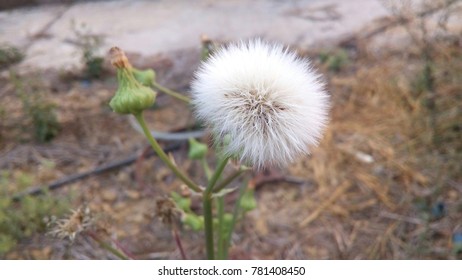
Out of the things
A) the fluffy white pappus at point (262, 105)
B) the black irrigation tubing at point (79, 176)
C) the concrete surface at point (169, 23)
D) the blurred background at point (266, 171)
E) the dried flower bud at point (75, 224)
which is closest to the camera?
the fluffy white pappus at point (262, 105)

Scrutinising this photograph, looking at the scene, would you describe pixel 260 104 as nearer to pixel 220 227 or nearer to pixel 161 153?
pixel 161 153

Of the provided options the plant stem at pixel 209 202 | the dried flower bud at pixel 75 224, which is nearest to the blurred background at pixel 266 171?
the dried flower bud at pixel 75 224

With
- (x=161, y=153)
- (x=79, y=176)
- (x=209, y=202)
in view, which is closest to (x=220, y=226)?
(x=209, y=202)

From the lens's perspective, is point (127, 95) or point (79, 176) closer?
point (127, 95)

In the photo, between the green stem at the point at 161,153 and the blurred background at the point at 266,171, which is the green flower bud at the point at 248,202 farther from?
the green stem at the point at 161,153

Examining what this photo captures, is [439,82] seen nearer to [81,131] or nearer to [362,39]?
[362,39]

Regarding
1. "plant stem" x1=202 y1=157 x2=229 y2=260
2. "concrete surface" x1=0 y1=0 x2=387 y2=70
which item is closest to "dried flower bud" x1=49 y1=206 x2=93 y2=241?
"plant stem" x1=202 y1=157 x2=229 y2=260

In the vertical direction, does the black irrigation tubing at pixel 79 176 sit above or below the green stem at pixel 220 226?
above
